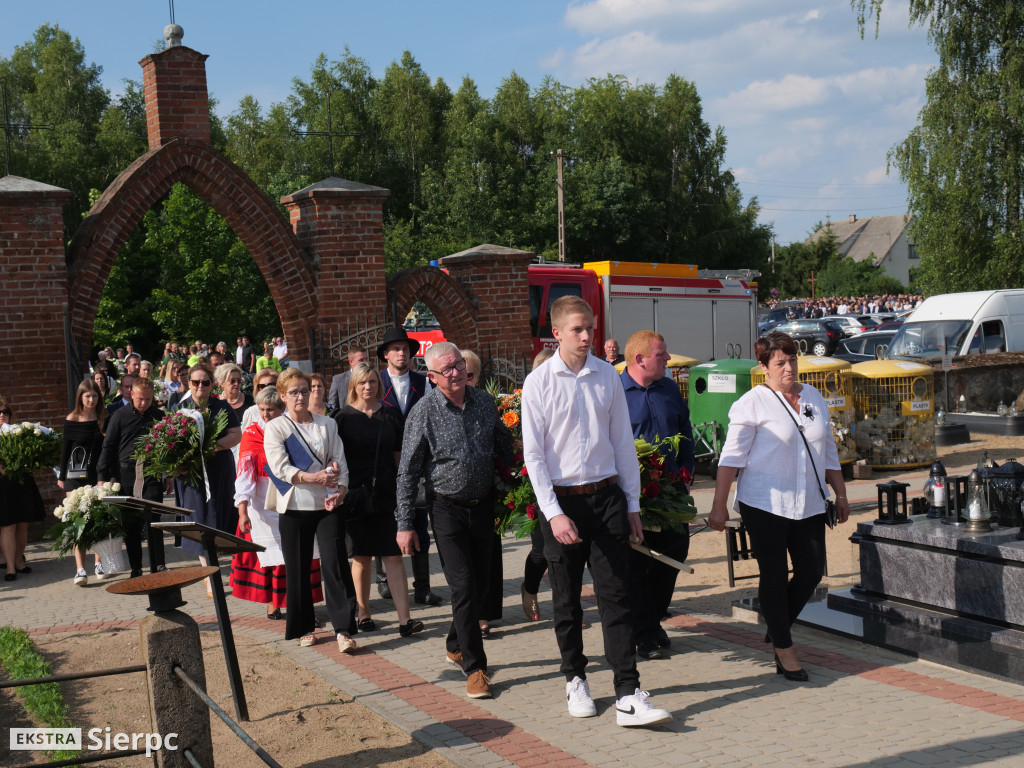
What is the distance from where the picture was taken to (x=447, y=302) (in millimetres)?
13828

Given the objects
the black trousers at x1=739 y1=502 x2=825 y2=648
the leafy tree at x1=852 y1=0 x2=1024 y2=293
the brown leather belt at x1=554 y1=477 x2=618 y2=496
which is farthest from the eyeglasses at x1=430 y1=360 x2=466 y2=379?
the leafy tree at x1=852 y1=0 x2=1024 y2=293

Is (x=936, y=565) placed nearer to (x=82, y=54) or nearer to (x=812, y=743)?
(x=812, y=743)

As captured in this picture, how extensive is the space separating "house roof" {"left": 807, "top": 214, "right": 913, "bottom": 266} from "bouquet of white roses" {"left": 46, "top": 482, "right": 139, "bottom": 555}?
97.6 meters

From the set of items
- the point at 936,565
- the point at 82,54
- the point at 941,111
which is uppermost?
the point at 82,54

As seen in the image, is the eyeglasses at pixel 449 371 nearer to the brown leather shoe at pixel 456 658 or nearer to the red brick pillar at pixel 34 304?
the brown leather shoe at pixel 456 658

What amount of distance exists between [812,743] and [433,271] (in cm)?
959

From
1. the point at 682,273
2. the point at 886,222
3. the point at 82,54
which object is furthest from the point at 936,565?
the point at 886,222

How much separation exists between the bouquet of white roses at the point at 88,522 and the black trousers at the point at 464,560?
2.50 meters

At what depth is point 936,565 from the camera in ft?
21.4

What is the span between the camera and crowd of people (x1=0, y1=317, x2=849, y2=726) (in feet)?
17.4

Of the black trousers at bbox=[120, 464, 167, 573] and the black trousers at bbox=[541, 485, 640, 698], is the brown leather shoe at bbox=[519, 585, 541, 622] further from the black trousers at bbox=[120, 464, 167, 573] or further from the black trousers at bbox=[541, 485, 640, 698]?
the black trousers at bbox=[120, 464, 167, 573]

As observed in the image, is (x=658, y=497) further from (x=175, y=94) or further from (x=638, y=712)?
(x=175, y=94)

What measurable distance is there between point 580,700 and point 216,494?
4.63m

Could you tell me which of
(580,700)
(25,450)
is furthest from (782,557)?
(25,450)
